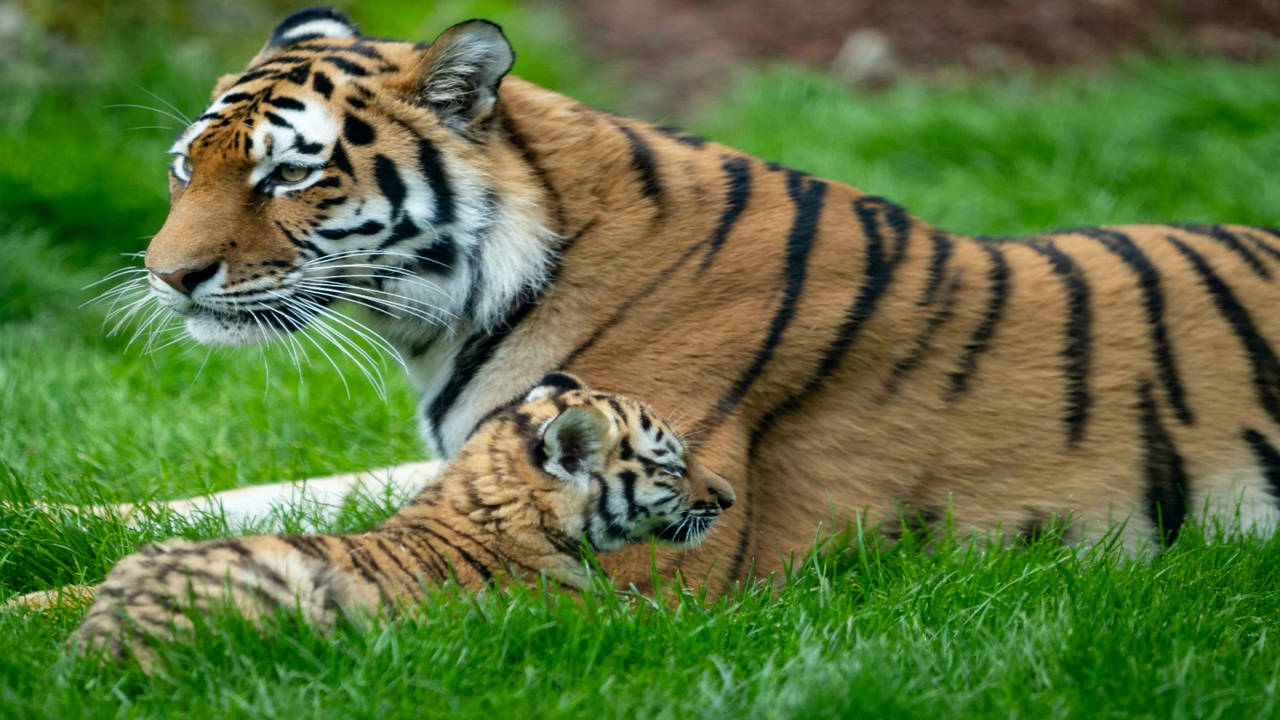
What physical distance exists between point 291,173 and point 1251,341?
8.39 feet

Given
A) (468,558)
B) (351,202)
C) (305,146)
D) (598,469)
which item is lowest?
(468,558)

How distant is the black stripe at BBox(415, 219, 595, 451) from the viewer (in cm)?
318

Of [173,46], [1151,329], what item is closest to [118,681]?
[1151,329]

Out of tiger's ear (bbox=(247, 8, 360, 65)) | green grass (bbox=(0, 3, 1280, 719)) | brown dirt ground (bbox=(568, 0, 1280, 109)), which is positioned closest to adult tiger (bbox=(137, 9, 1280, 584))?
tiger's ear (bbox=(247, 8, 360, 65))

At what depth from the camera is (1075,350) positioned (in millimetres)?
3367

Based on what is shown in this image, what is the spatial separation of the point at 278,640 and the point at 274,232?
1039mm

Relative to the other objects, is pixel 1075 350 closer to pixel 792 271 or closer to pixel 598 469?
pixel 792 271

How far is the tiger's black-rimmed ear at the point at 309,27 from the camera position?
354 centimetres

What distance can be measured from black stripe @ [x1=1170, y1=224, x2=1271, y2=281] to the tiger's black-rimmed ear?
8.31 ft

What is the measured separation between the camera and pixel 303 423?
4.51 m

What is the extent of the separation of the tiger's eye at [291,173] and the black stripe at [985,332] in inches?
65.6

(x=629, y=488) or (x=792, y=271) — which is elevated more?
(x=792, y=271)

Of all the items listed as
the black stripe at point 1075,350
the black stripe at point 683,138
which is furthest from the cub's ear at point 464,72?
the black stripe at point 1075,350

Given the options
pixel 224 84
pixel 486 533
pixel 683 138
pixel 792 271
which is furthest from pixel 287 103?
pixel 792 271
